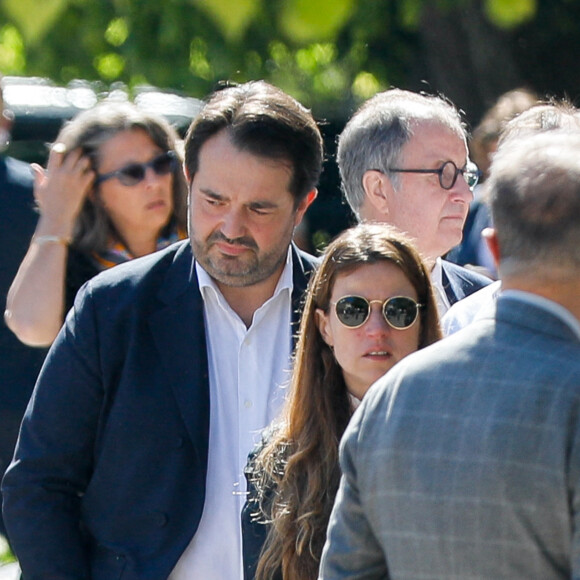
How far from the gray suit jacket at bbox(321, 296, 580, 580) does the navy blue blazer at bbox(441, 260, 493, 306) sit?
1383 millimetres

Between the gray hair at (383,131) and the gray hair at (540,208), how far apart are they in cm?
149

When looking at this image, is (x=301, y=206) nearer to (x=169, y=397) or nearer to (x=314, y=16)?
(x=169, y=397)

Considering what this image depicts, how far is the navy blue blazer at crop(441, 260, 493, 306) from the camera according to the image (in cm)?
325

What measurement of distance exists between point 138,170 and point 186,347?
1169mm

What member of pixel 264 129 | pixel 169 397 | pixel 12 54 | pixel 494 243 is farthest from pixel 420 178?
pixel 12 54

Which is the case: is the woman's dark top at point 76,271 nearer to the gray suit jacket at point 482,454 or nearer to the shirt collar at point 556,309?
the gray suit jacket at point 482,454

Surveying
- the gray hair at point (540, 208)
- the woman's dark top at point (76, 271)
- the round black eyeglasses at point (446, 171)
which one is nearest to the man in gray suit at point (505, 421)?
the gray hair at point (540, 208)

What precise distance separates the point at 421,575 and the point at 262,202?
1.28 meters

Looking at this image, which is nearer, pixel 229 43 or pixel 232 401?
pixel 232 401

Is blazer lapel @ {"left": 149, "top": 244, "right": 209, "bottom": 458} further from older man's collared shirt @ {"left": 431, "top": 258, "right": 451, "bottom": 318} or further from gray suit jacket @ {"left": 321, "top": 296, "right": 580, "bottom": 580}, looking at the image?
gray suit jacket @ {"left": 321, "top": 296, "right": 580, "bottom": 580}

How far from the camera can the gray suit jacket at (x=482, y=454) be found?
1698 mm

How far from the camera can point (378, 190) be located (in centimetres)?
332

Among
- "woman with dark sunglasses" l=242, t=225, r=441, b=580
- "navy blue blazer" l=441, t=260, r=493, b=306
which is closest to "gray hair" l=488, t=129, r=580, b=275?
"woman with dark sunglasses" l=242, t=225, r=441, b=580

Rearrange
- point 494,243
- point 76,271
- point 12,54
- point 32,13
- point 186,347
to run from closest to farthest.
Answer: point 494,243, point 32,13, point 186,347, point 76,271, point 12,54
